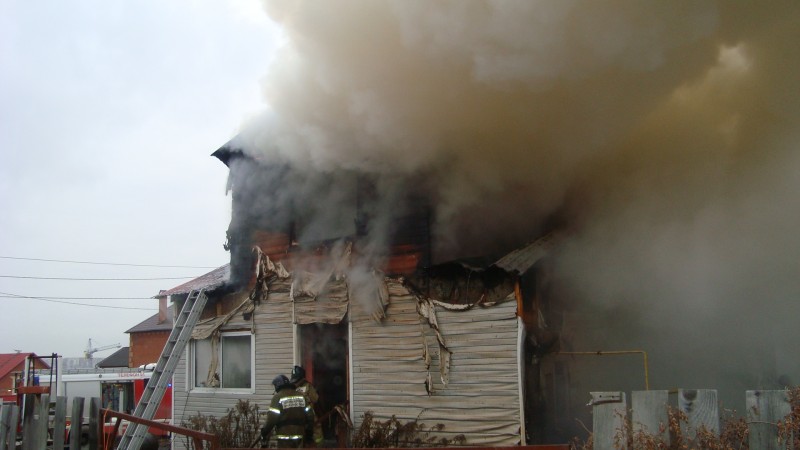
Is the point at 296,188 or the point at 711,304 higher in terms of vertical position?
the point at 296,188

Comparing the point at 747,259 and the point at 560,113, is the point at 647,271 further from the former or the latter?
the point at 560,113

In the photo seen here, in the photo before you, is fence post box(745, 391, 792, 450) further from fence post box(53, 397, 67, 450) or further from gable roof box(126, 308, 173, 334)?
gable roof box(126, 308, 173, 334)

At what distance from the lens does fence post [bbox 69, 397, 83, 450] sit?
6477 mm

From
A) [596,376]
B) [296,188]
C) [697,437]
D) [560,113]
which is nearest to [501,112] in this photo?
[560,113]

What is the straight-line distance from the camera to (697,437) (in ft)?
14.7

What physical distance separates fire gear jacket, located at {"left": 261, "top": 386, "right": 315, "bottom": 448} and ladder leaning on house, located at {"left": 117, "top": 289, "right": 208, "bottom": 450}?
1379 millimetres

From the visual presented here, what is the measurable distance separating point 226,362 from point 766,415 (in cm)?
746

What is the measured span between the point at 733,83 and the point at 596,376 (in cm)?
422

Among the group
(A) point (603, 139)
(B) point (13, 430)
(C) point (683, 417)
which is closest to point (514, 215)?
(A) point (603, 139)

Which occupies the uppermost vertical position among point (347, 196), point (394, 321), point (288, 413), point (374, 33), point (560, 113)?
point (374, 33)

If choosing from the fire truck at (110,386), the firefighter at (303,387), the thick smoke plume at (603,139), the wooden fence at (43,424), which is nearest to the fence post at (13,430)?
the wooden fence at (43,424)

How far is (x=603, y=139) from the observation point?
7.99m

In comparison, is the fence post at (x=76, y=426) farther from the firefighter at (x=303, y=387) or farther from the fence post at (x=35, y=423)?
the firefighter at (x=303, y=387)

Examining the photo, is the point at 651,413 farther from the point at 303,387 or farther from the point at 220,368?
the point at 220,368
